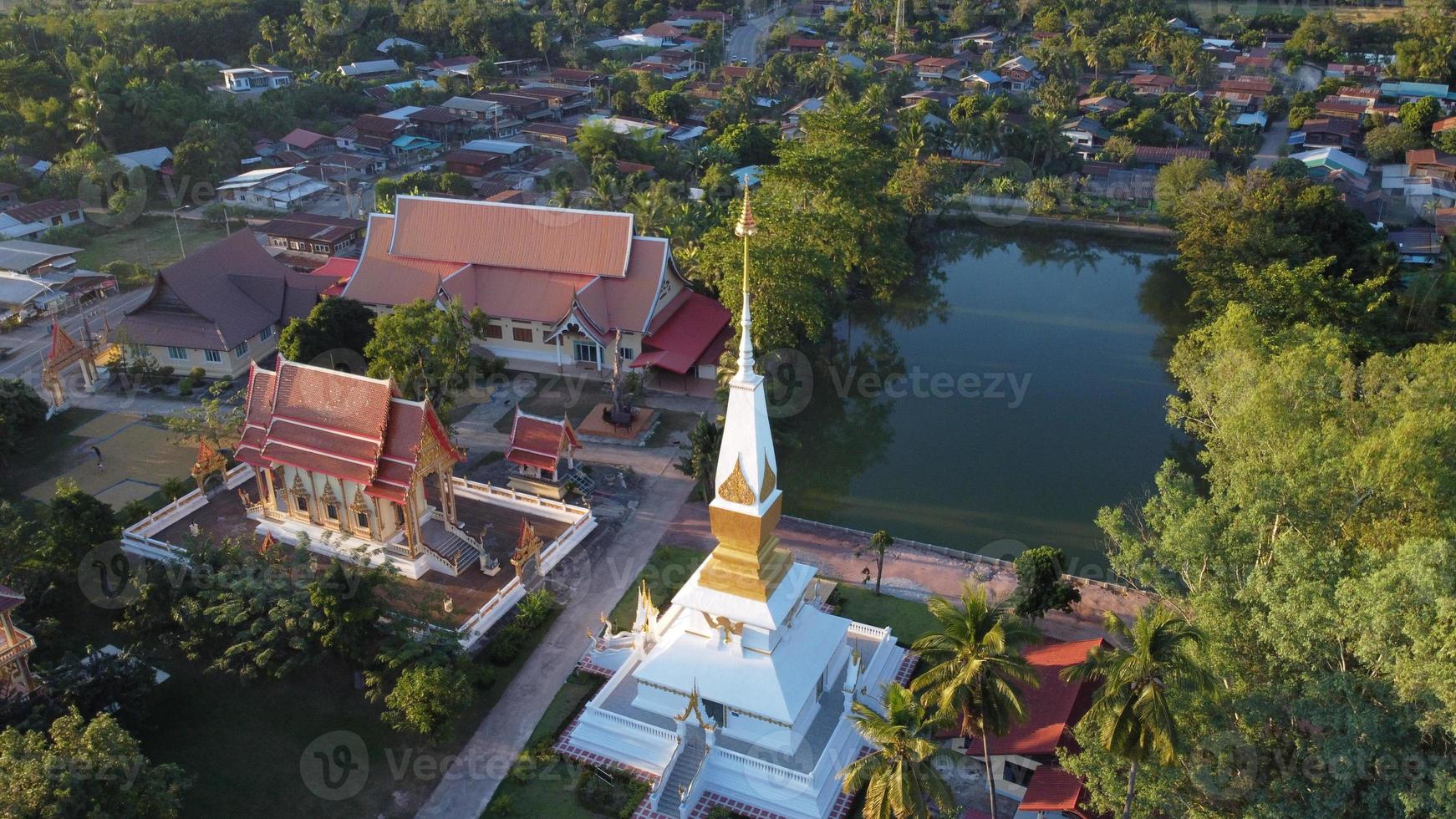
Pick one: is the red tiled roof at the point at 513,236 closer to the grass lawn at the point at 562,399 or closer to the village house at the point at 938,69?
the grass lawn at the point at 562,399

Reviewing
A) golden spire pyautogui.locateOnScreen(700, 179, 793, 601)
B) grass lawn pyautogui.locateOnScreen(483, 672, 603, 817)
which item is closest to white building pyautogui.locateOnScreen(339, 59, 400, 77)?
grass lawn pyautogui.locateOnScreen(483, 672, 603, 817)

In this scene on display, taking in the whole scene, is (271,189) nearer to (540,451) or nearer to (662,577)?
(540,451)

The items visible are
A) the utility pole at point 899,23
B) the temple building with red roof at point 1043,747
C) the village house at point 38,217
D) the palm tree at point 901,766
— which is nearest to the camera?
the palm tree at point 901,766

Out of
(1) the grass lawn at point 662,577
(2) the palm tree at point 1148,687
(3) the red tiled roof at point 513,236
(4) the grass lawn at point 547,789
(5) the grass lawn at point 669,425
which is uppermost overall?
(2) the palm tree at point 1148,687

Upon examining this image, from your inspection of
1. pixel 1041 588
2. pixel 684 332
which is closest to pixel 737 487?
pixel 1041 588

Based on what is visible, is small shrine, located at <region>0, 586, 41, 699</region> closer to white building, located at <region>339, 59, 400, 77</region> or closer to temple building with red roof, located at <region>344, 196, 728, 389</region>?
temple building with red roof, located at <region>344, 196, 728, 389</region>

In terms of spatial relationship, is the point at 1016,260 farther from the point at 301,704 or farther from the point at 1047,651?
the point at 301,704

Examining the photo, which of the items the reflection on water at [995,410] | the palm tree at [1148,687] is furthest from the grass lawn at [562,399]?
the palm tree at [1148,687]
